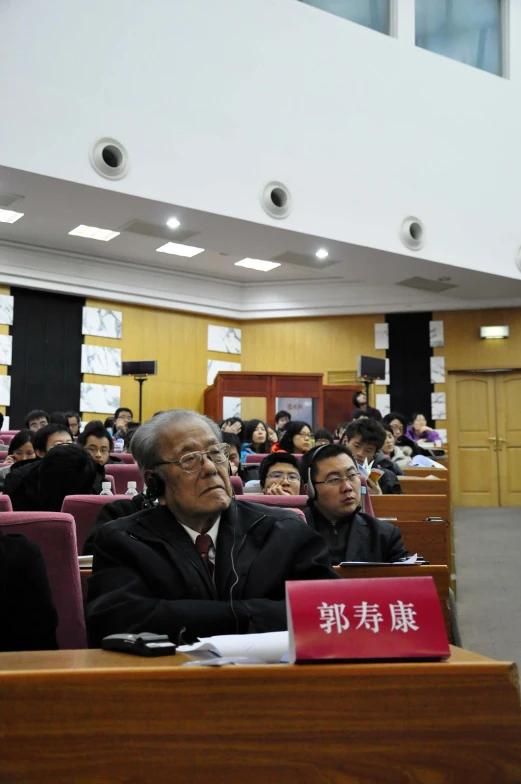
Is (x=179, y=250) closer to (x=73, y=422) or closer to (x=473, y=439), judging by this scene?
(x=73, y=422)

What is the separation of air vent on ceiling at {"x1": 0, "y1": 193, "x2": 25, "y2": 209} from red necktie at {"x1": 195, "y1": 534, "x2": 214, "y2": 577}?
23.4ft

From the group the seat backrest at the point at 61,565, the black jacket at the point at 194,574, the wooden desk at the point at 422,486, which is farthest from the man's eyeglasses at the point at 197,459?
the wooden desk at the point at 422,486

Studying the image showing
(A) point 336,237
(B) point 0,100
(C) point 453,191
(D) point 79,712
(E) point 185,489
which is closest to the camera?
(D) point 79,712

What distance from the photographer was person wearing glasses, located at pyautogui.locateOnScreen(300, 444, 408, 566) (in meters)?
2.97

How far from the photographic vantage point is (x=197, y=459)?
205 centimetres

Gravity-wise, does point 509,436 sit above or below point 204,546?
above

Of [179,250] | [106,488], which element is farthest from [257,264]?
Answer: [106,488]

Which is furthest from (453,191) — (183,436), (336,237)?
(183,436)


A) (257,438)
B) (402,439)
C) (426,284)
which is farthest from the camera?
(426,284)

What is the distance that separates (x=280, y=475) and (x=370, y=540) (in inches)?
33.0

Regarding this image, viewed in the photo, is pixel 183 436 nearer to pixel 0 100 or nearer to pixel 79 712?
pixel 79 712

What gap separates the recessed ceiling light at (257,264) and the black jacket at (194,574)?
10756 mm

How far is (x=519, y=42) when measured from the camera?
37.1 feet

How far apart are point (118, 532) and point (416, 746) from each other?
103 centimetres
